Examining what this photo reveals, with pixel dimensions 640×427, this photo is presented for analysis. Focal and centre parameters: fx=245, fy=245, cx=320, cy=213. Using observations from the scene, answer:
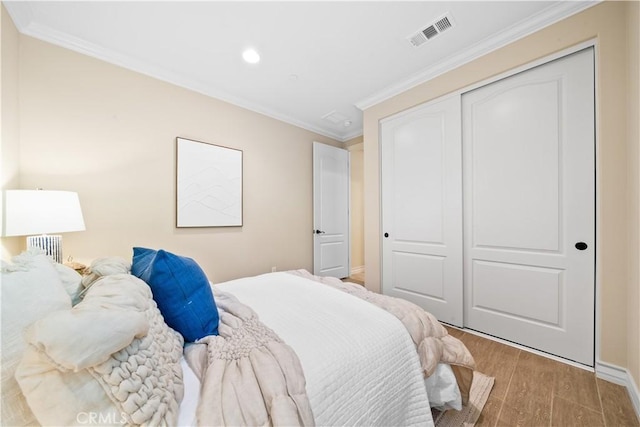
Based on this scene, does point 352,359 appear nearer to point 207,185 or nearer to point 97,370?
point 97,370

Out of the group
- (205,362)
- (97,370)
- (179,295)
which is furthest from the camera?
(179,295)

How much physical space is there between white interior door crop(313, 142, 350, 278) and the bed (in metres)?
2.55

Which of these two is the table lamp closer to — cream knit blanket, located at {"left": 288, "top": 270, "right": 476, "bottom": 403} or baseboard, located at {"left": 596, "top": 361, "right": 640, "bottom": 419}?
cream knit blanket, located at {"left": 288, "top": 270, "right": 476, "bottom": 403}

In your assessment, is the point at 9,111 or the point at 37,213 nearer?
the point at 37,213

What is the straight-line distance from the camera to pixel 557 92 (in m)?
1.90

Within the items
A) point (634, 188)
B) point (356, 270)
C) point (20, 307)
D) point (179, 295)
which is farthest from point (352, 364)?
point (356, 270)

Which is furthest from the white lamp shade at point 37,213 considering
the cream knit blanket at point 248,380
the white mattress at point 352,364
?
the cream knit blanket at point 248,380

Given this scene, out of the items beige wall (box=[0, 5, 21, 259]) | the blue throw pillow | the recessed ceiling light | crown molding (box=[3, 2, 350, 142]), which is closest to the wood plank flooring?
the blue throw pillow

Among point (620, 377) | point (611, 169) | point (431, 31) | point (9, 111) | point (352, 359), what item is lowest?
point (620, 377)

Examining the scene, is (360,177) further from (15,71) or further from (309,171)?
(15,71)

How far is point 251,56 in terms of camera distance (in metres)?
2.26

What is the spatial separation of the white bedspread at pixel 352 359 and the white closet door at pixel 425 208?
1.53 meters

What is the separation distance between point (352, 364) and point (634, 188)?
6.50ft

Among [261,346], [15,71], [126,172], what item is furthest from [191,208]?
[261,346]
